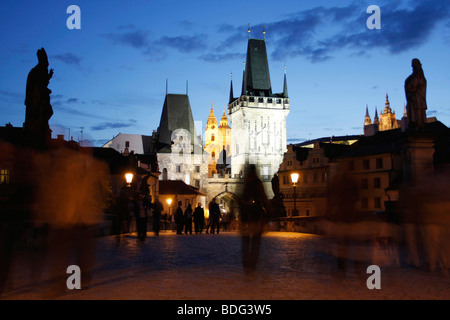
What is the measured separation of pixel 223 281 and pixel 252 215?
1.44m

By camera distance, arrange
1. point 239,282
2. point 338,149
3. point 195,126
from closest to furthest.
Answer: point 239,282, point 338,149, point 195,126

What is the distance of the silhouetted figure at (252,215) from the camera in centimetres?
869

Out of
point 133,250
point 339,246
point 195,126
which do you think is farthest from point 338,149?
point 339,246

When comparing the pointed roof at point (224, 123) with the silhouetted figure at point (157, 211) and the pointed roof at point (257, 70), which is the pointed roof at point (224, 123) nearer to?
the pointed roof at point (257, 70)

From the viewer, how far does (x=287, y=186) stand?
2717 inches

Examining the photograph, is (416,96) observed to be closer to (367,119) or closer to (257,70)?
(257,70)

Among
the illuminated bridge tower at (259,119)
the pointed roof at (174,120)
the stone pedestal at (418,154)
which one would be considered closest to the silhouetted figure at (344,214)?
the stone pedestal at (418,154)

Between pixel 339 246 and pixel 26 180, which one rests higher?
pixel 26 180

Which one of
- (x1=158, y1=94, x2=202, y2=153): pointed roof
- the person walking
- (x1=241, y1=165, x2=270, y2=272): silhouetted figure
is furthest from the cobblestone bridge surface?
(x1=158, y1=94, x2=202, y2=153): pointed roof

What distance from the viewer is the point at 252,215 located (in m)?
8.83

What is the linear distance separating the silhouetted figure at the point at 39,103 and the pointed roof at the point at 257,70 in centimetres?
8472

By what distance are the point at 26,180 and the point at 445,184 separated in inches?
362
